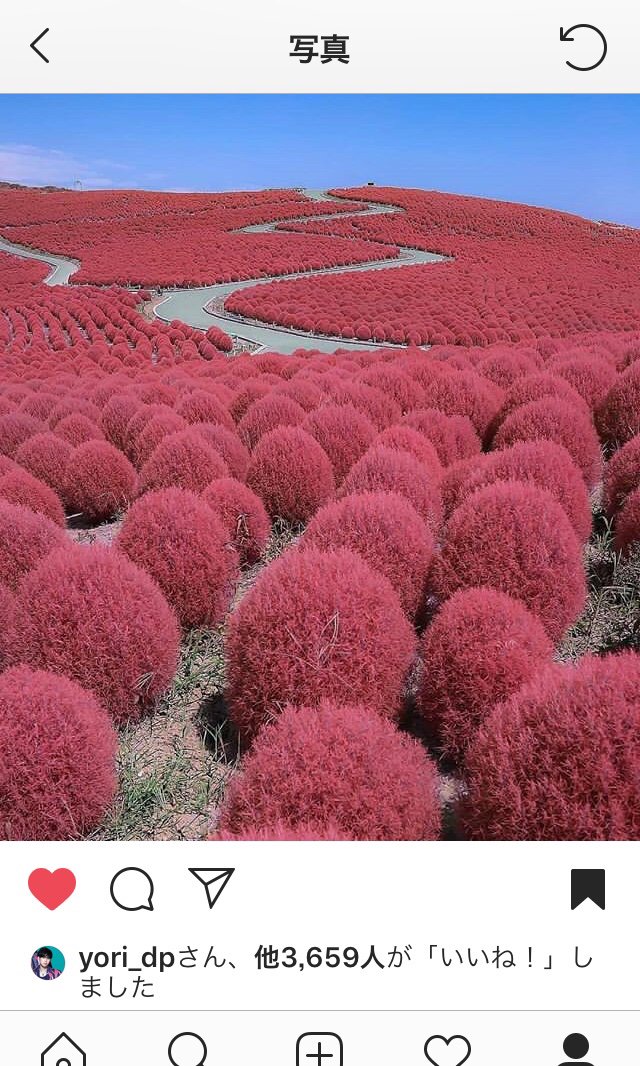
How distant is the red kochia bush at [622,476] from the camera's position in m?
5.69

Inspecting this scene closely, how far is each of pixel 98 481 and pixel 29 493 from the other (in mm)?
912

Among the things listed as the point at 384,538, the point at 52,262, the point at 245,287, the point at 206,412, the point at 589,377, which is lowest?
the point at 206,412

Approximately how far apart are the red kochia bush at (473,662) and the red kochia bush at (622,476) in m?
2.55

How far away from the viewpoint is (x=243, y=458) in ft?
24.0

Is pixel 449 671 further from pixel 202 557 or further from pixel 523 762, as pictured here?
pixel 202 557

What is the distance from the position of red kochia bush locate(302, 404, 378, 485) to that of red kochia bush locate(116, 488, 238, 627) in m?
2.17

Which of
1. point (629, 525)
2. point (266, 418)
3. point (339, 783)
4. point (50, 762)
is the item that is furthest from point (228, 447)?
point (339, 783)

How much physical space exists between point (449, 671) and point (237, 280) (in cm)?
4483

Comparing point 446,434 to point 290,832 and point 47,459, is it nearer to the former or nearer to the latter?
point 47,459

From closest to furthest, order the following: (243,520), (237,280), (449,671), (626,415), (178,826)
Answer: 1. (178,826)
2. (449,671)
3. (243,520)
4. (626,415)
5. (237,280)

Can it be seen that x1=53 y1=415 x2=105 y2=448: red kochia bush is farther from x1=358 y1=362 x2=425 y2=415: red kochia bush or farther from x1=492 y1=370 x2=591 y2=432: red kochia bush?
x1=492 y1=370 x2=591 y2=432: red kochia bush

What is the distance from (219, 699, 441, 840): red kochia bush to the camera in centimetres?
243

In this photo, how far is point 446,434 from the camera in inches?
271

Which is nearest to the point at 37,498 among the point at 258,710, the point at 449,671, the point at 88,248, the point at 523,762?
the point at 258,710
